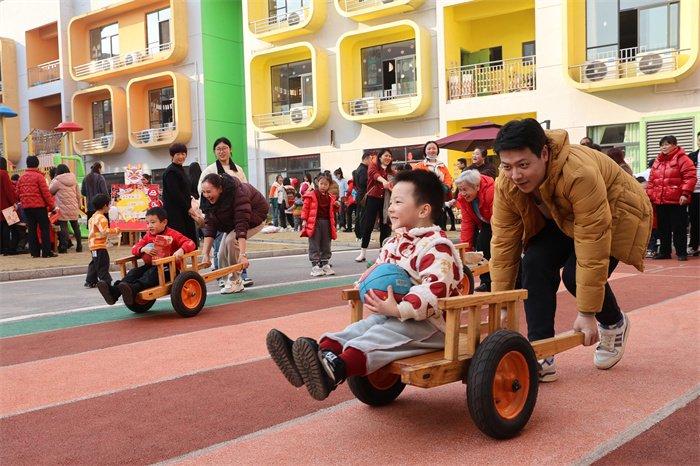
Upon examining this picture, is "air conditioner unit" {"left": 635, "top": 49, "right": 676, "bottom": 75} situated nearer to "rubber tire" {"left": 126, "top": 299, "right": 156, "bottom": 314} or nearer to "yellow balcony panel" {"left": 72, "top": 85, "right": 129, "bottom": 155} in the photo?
"rubber tire" {"left": 126, "top": 299, "right": 156, "bottom": 314}

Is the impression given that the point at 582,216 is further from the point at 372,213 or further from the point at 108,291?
the point at 372,213

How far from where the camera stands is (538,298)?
3.83 metres

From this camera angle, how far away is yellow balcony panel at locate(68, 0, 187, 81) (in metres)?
29.2

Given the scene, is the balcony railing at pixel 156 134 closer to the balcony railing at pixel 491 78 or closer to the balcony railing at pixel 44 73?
the balcony railing at pixel 44 73

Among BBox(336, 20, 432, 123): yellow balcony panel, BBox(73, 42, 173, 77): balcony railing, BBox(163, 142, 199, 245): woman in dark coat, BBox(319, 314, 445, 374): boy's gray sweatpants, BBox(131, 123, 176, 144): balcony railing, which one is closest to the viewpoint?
BBox(319, 314, 445, 374): boy's gray sweatpants

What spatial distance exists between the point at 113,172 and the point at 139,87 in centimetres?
438

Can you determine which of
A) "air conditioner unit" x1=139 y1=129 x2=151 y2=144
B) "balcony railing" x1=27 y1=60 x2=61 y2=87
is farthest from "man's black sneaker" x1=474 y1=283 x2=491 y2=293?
"balcony railing" x1=27 y1=60 x2=61 y2=87

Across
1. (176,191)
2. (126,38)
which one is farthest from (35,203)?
(126,38)

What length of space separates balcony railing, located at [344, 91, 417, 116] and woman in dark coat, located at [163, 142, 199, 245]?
1586cm

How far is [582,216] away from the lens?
3.40 metres

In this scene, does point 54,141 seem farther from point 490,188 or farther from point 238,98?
point 490,188

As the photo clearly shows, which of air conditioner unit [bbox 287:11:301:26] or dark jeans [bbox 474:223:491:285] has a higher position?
air conditioner unit [bbox 287:11:301:26]

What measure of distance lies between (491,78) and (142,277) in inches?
686

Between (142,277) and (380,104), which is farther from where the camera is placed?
(380,104)
